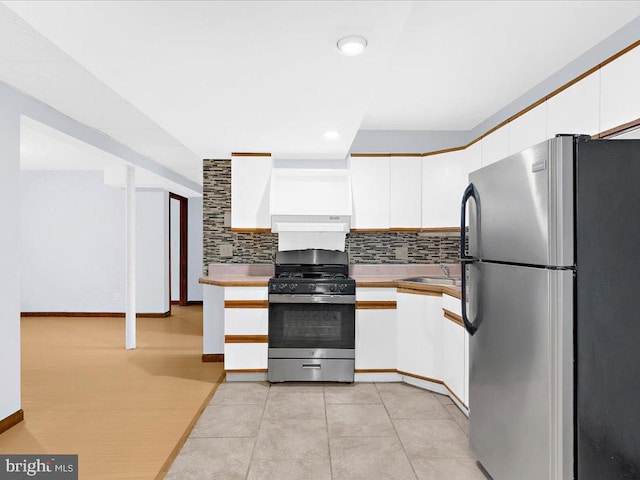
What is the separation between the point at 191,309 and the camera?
8086 millimetres

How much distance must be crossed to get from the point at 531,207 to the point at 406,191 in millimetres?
2329

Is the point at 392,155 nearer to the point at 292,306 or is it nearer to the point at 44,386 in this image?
the point at 292,306

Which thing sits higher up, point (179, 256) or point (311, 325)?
point (179, 256)

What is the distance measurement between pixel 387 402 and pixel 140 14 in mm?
2982

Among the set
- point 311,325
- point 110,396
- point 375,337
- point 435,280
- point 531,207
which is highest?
point 531,207

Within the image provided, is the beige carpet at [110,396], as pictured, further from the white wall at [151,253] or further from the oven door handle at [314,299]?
the white wall at [151,253]

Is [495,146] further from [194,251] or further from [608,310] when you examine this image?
[194,251]

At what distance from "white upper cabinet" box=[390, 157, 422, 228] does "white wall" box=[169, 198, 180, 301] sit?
564 centimetres

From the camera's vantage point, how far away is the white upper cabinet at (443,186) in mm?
3906

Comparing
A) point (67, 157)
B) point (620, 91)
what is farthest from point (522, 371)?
point (67, 157)

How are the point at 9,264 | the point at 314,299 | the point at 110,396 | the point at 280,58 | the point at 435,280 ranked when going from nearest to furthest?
the point at 280,58 < the point at 9,264 < the point at 110,396 < the point at 314,299 < the point at 435,280

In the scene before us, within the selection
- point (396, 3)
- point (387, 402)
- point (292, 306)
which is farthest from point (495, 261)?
point (292, 306)

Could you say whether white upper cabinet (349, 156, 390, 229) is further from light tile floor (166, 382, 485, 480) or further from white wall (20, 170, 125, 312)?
white wall (20, 170, 125, 312)

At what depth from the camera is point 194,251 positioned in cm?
865
